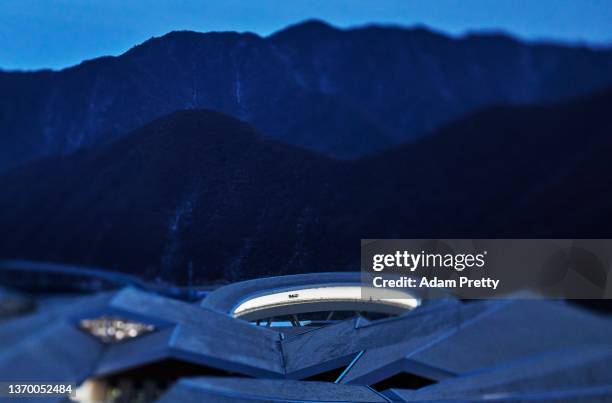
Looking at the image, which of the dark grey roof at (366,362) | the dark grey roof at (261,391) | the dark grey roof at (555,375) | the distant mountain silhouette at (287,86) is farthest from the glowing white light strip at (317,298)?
the distant mountain silhouette at (287,86)

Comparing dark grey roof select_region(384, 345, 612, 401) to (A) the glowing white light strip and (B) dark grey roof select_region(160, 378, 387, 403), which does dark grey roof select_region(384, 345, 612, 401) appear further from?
(A) the glowing white light strip

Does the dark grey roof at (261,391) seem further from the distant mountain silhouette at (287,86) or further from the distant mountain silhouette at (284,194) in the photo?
the distant mountain silhouette at (287,86)

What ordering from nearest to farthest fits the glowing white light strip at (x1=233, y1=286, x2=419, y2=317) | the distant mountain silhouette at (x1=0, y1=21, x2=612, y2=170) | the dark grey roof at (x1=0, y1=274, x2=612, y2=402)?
the dark grey roof at (x1=0, y1=274, x2=612, y2=402) < the distant mountain silhouette at (x1=0, y1=21, x2=612, y2=170) < the glowing white light strip at (x1=233, y1=286, x2=419, y2=317)

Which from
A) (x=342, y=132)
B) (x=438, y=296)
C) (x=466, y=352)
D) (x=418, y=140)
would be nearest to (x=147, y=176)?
(x=342, y=132)

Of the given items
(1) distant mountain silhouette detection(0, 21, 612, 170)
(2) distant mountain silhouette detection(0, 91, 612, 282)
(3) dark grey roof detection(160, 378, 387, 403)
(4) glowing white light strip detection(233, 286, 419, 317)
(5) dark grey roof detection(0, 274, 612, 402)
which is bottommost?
(3) dark grey roof detection(160, 378, 387, 403)

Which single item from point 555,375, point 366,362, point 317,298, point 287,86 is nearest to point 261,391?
point 366,362

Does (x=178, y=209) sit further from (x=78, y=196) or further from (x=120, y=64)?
(x=120, y=64)

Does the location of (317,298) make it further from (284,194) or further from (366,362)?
(284,194)

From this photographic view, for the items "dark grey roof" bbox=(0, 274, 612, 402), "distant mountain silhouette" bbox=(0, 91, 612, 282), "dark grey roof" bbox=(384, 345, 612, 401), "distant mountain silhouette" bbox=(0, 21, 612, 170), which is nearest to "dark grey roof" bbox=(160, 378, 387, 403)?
"dark grey roof" bbox=(0, 274, 612, 402)
